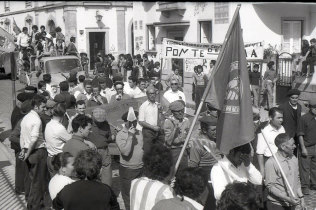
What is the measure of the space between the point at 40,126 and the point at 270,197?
3435 millimetres

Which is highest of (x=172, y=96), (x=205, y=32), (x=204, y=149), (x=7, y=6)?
(x=7, y=6)

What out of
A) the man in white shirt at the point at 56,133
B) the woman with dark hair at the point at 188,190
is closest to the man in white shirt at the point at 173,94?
the man in white shirt at the point at 56,133

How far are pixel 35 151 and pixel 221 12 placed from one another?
14.7m

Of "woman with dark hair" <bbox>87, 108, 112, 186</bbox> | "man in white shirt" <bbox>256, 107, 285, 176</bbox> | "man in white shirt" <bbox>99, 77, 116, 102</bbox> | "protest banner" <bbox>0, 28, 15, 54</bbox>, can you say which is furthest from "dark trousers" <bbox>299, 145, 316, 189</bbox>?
"protest banner" <bbox>0, 28, 15, 54</bbox>

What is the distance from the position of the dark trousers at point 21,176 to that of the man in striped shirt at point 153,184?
369 centimetres

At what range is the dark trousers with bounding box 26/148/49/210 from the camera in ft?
25.0

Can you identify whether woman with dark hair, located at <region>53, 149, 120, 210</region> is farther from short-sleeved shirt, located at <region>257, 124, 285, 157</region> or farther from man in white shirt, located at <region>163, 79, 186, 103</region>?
man in white shirt, located at <region>163, 79, 186, 103</region>

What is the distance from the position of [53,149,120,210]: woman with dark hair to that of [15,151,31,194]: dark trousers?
3518mm

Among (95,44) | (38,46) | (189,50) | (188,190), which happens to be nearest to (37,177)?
(188,190)

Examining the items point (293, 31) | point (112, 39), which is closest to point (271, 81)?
point (293, 31)

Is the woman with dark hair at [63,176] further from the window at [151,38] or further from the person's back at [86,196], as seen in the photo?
the window at [151,38]

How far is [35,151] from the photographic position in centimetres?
765

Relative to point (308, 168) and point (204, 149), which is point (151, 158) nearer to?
point (204, 149)

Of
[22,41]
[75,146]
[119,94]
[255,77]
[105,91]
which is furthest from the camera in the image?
[22,41]
